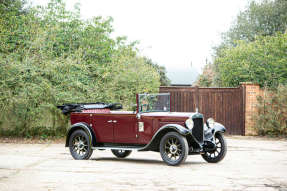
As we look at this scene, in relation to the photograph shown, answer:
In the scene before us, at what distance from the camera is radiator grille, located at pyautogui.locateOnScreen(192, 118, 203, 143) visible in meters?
10.2

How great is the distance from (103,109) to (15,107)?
5785 millimetres

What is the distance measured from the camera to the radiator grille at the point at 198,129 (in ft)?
33.6

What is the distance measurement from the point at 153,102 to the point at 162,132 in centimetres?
122

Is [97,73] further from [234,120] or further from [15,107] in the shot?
[234,120]

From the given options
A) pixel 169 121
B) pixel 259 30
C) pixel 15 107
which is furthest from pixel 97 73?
pixel 259 30

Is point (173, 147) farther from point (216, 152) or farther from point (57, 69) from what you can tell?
point (57, 69)

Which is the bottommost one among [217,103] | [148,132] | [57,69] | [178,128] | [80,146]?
[80,146]

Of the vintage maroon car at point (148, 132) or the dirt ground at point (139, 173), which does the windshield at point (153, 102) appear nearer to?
the vintage maroon car at point (148, 132)

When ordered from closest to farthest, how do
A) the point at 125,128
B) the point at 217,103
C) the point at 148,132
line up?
the point at 148,132 → the point at 125,128 → the point at 217,103

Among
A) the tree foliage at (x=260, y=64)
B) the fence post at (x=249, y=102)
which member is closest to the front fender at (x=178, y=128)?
the fence post at (x=249, y=102)

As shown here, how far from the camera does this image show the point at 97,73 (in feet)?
57.8

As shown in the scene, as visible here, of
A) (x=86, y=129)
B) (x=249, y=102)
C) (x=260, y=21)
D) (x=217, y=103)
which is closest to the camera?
(x=86, y=129)

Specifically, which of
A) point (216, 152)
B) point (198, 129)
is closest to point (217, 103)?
point (216, 152)

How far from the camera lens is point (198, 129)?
10.3 metres
